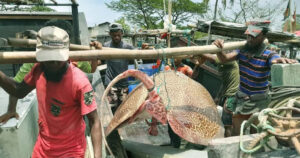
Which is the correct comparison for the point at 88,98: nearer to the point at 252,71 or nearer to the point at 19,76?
the point at 19,76

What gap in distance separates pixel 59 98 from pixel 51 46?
402mm

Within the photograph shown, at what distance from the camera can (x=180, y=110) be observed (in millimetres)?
2625

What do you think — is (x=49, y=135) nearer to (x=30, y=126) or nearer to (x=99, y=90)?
(x=30, y=126)

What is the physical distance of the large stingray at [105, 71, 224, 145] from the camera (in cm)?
228

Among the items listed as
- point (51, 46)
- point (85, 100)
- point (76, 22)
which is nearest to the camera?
point (51, 46)

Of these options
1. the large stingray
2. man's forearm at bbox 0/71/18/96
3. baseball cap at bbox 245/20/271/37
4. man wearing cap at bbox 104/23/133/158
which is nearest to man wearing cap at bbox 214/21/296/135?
baseball cap at bbox 245/20/271/37

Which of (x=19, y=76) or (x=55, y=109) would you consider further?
(x=19, y=76)

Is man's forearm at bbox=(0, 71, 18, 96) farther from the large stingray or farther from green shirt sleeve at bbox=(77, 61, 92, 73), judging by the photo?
green shirt sleeve at bbox=(77, 61, 92, 73)

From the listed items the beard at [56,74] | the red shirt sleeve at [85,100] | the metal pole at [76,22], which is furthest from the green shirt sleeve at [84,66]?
the red shirt sleeve at [85,100]

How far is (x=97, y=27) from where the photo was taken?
901 inches

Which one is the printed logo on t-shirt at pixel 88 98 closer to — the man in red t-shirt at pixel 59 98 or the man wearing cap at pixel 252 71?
the man in red t-shirt at pixel 59 98

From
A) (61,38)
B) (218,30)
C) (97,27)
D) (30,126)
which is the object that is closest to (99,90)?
(30,126)

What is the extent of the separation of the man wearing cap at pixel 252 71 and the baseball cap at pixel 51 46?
1795mm

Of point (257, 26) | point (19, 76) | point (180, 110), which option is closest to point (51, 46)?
point (19, 76)
